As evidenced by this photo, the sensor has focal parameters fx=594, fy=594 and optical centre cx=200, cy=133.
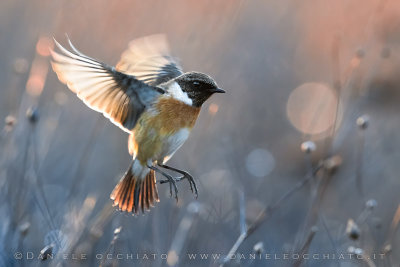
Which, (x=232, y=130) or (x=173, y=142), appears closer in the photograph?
(x=173, y=142)

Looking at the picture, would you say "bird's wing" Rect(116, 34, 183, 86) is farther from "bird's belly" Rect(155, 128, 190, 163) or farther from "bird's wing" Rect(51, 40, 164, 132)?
"bird's belly" Rect(155, 128, 190, 163)

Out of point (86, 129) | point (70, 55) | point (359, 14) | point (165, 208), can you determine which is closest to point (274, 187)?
point (165, 208)

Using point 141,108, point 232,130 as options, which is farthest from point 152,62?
point 232,130

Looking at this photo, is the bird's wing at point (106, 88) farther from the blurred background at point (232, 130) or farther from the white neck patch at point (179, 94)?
the blurred background at point (232, 130)

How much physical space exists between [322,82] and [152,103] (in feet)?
19.9

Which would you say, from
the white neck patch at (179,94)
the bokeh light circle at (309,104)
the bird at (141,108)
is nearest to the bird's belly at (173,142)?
the bird at (141,108)

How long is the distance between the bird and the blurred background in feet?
1.06

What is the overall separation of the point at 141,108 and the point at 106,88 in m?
0.25

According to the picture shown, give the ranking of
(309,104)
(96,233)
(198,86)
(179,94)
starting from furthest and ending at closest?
(309,104), (179,94), (198,86), (96,233)

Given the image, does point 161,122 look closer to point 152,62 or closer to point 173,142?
point 173,142

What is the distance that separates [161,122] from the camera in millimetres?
3400

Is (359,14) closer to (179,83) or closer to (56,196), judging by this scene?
(56,196)

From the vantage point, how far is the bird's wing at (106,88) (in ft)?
10.2

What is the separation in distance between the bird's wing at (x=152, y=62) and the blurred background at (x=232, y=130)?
1.29 ft
